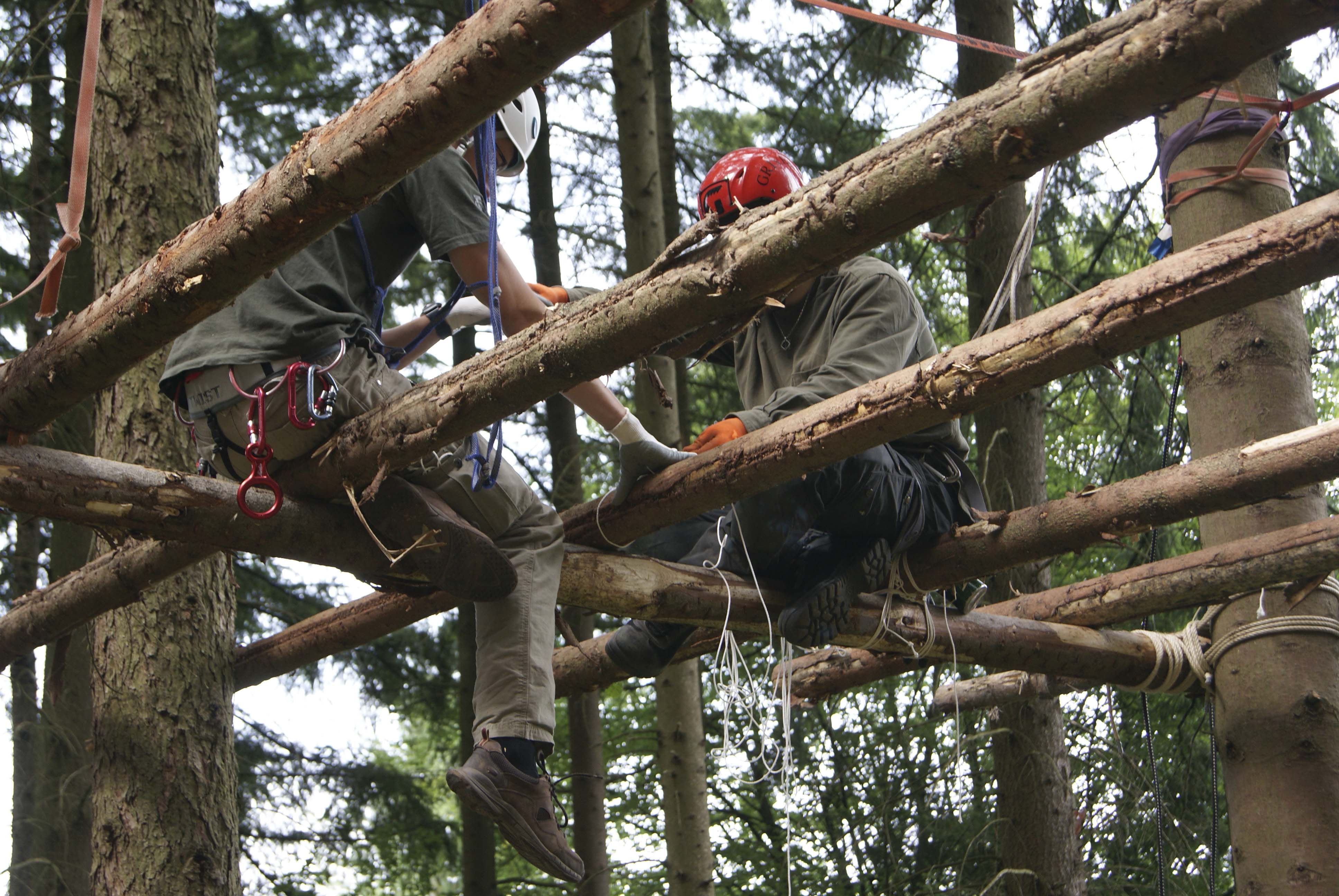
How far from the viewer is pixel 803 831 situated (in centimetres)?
1018

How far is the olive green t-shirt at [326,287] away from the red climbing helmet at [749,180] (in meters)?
1.36

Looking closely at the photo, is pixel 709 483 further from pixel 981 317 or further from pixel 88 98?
pixel 981 317

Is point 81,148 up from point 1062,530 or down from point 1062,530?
up

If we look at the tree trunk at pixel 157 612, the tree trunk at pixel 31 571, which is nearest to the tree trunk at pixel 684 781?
the tree trunk at pixel 157 612

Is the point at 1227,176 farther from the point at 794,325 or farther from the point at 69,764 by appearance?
the point at 69,764

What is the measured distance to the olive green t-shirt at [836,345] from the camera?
3.61m

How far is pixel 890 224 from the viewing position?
2.17 m

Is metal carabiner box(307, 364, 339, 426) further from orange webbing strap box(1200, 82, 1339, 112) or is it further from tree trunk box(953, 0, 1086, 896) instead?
tree trunk box(953, 0, 1086, 896)

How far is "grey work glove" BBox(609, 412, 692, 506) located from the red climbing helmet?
1.18 metres

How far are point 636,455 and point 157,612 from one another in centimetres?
216

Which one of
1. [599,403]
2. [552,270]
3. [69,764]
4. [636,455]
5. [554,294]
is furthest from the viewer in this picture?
[552,270]

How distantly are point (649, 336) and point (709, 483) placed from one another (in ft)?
2.87

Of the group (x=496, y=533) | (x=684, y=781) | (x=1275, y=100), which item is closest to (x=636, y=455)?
(x=496, y=533)

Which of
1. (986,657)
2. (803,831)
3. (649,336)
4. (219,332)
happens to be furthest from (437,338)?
(803,831)
